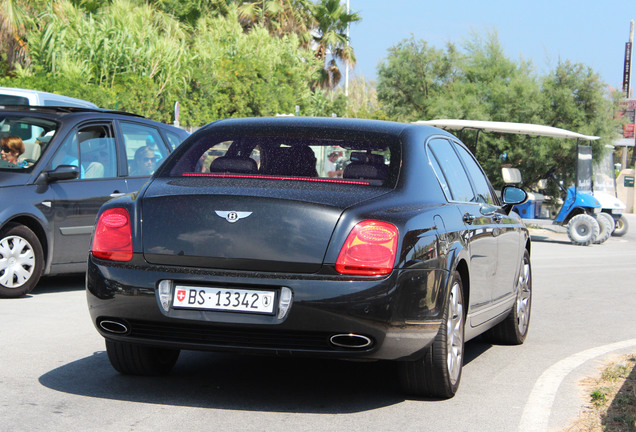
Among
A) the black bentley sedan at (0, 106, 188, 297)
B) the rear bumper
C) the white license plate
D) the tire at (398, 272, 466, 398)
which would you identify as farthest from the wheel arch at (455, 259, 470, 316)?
the black bentley sedan at (0, 106, 188, 297)

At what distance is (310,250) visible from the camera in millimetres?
4980

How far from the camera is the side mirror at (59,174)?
9492 millimetres

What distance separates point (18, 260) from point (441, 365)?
507cm

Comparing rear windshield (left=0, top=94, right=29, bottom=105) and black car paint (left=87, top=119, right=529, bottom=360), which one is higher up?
rear windshield (left=0, top=94, right=29, bottom=105)

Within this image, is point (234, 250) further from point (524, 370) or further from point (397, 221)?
point (524, 370)

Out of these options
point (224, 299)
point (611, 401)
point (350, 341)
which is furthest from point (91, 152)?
point (611, 401)

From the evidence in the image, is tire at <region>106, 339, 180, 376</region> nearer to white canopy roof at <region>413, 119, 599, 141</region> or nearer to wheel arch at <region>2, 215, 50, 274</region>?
wheel arch at <region>2, 215, 50, 274</region>

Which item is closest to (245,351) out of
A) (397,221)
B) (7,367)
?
(397,221)

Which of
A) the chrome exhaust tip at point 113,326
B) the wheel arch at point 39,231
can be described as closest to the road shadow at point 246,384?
the chrome exhaust tip at point 113,326

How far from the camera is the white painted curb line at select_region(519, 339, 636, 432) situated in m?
5.29

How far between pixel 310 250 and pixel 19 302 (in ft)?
16.3

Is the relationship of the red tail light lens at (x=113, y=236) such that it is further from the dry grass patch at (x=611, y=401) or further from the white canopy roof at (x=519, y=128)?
the white canopy roof at (x=519, y=128)

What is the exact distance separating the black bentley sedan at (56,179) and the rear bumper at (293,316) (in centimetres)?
430

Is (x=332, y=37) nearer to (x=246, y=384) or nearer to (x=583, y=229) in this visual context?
(x=583, y=229)
